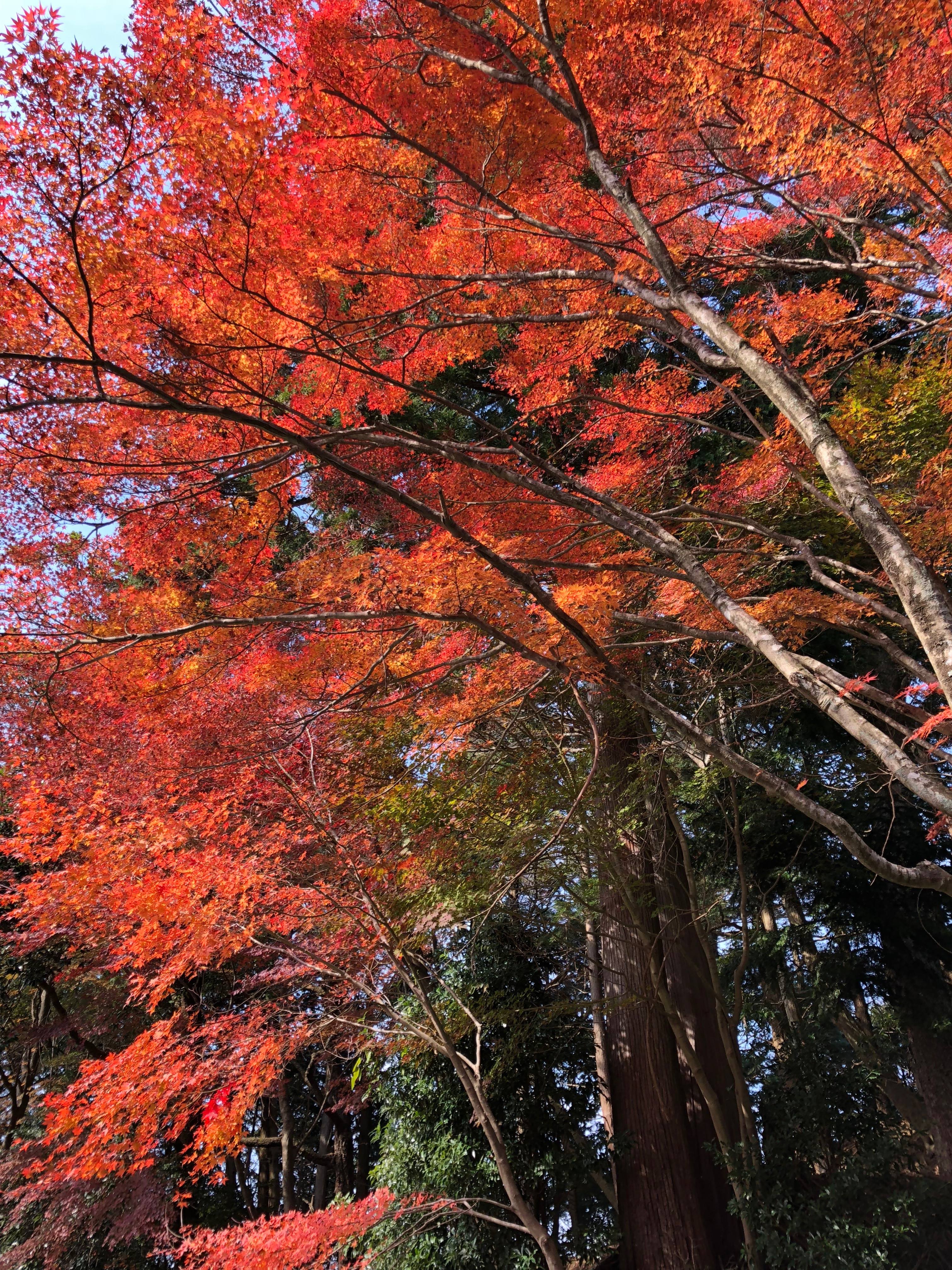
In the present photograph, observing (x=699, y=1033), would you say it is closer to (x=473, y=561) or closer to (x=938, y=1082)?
(x=938, y=1082)

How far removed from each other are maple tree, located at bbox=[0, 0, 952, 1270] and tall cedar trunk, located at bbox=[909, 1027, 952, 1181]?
5 cm

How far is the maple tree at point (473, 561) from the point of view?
3936 millimetres

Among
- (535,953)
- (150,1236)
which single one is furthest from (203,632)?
(150,1236)

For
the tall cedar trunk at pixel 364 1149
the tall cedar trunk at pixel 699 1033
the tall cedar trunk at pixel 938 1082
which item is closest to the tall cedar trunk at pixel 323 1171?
the tall cedar trunk at pixel 364 1149

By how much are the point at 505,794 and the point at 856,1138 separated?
380 cm

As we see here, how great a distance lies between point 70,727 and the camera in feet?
26.4

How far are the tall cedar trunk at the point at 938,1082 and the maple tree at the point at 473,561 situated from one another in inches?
1.9

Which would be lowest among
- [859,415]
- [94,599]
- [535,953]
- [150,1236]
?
[150,1236]

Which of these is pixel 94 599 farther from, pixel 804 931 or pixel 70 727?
pixel 804 931

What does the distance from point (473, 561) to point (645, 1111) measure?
530cm

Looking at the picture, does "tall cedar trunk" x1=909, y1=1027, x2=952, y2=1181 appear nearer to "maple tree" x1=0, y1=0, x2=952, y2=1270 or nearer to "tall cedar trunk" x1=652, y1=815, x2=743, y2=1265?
"maple tree" x1=0, y1=0, x2=952, y2=1270

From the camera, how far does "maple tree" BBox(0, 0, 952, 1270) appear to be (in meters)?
3.94

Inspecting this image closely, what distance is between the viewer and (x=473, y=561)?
528 centimetres

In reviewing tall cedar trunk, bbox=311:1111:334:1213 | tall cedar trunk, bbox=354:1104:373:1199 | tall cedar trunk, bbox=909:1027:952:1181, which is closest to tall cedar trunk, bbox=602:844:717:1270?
tall cedar trunk, bbox=909:1027:952:1181
